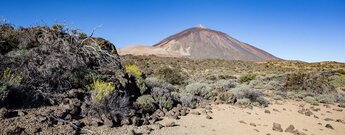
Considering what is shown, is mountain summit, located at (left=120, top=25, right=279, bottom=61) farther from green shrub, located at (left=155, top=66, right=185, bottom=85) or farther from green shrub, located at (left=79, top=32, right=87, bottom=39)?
green shrub, located at (left=79, top=32, right=87, bottom=39)

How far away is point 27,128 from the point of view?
4.39 meters

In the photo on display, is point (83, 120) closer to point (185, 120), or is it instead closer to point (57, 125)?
point (57, 125)

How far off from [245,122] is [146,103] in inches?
104

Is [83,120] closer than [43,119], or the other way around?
[43,119]

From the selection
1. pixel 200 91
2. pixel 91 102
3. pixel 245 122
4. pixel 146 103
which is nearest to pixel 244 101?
pixel 200 91

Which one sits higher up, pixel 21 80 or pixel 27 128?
pixel 21 80

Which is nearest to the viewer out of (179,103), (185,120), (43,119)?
(43,119)

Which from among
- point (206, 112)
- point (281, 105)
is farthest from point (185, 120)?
point (281, 105)

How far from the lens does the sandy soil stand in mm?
6117

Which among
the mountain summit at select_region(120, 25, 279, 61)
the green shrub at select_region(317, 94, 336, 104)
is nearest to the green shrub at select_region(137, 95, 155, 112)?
the green shrub at select_region(317, 94, 336, 104)

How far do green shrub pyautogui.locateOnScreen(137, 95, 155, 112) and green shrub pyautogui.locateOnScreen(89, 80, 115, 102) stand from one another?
2.82 ft

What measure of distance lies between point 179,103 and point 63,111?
4182mm

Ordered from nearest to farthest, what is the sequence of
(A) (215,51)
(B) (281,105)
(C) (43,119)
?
(C) (43,119) → (B) (281,105) → (A) (215,51)

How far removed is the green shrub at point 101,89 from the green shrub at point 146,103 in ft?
2.82
